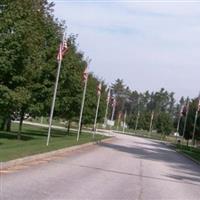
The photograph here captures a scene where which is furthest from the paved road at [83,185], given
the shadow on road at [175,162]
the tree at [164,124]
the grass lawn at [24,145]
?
the tree at [164,124]

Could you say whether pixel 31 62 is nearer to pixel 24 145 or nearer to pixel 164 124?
pixel 24 145

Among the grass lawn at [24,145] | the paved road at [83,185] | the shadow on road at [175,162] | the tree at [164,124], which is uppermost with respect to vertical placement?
the tree at [164,124]

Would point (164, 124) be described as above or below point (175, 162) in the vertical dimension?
above

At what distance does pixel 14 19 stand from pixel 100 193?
1158 cm

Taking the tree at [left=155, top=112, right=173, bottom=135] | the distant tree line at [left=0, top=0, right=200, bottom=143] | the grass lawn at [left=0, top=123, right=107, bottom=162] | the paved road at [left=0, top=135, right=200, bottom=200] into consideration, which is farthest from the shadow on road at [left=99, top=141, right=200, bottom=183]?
the tree at [left=155, top=112, right=173, bottom=135]

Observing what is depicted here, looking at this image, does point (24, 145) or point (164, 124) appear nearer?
point (24, 145)

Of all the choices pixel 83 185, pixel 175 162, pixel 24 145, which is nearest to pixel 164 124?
pixel 175 162

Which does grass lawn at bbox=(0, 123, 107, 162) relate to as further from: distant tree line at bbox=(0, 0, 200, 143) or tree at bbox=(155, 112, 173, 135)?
tree at bbox=(155, 112, 173, 135)

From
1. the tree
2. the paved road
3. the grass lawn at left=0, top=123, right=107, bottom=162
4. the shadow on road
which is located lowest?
the paved road

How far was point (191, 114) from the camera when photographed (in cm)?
8975

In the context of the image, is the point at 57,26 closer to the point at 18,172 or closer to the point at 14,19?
the point at 14,19

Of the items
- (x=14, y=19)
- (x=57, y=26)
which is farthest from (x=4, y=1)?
(x=57, y=26)

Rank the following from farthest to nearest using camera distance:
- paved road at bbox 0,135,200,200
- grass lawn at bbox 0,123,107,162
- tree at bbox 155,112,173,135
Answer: tree at bbox 155,112,173,135, grass lawn at bbox 0,123,107,162, paved road at bbox 0,135,200,200

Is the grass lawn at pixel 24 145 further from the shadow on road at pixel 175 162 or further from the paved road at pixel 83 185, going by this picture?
the shadow on road at pixel 175 162
